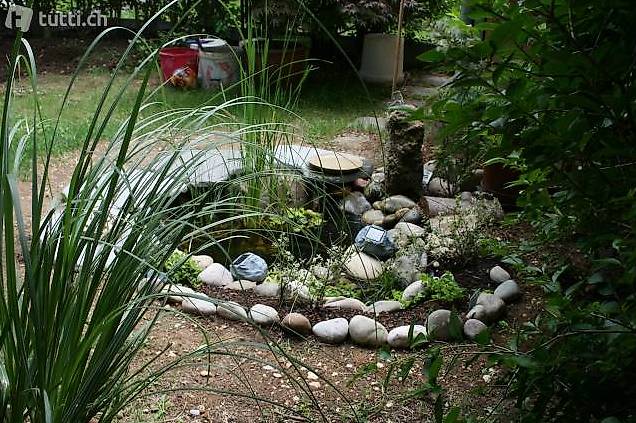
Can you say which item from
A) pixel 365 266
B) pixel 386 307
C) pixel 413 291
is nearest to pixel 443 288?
pixel 413 291

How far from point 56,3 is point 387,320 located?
553 cm

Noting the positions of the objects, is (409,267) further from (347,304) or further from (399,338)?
(399,338)

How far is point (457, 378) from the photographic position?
92.3 inches

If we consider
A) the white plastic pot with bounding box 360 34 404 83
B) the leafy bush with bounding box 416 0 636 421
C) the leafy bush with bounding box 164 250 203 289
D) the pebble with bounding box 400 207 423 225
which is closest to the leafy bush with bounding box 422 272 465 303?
the pebble with bounding box 400 207 423 225

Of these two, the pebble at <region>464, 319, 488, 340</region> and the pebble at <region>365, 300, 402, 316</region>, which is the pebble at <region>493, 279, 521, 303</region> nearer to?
the pebble at <region>464, 319, 488, 340</region>

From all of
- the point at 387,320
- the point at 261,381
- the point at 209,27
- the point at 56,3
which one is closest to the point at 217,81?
the point at 209,27

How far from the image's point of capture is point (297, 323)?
2.57 meters

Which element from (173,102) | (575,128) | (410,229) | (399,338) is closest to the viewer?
(575,128)

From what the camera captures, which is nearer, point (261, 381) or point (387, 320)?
point (261, 381)

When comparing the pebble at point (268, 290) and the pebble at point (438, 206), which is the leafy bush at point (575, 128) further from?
the pebble at point (438, 206)

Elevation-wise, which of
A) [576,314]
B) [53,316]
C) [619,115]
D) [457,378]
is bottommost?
[457,378]

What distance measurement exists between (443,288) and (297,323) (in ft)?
1.97

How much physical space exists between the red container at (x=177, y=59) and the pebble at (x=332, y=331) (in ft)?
11.4

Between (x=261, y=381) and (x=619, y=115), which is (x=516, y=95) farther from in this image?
(x=261, y=381)
